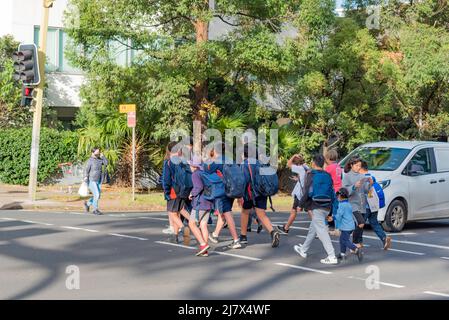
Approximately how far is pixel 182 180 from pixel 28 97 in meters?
10.3

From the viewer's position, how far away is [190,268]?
1146cm

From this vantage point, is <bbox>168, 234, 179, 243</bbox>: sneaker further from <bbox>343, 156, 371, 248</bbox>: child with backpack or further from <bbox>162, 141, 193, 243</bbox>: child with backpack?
<bbox>343, 156, 371, 248</bbox>: child with backpack

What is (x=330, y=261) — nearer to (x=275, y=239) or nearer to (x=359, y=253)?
(x=359, y=253)

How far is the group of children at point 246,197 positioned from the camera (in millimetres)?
12406

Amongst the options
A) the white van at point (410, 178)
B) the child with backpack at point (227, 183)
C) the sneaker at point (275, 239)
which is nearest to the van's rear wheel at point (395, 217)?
the white van at point (410, 178)

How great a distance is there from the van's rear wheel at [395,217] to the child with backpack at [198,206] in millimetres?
5130

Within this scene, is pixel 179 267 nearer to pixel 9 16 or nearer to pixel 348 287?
pixel 348 287

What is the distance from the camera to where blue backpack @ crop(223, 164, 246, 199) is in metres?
13.5

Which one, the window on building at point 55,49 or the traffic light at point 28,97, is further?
the window on building at point 55,49

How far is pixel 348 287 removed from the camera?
10.3m

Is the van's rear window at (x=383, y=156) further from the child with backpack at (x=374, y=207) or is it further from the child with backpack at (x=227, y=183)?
the child with backpack at (x=227, y=183)
